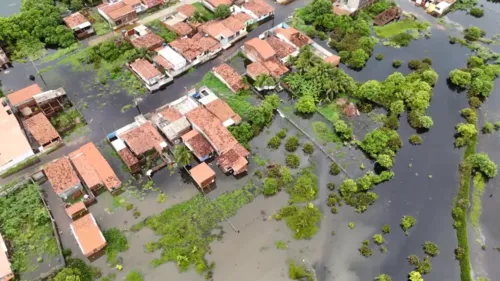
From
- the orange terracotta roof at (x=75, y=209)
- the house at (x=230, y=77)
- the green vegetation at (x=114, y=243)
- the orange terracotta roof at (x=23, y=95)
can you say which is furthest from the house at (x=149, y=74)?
the green vegetation at (x=114, y=243)

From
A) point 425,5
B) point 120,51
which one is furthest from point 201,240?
point 425,5

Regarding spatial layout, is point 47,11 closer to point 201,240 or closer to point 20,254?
point 20,254

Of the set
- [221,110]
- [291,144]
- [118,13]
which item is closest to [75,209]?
[221,110]

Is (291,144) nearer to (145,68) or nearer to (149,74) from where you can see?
(149,74)

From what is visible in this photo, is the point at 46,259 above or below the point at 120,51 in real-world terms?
below

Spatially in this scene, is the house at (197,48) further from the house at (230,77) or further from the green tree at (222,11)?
the green tree at (222,11)

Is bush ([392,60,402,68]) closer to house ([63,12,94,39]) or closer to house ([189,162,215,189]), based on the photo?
house ([189,162,215,189])

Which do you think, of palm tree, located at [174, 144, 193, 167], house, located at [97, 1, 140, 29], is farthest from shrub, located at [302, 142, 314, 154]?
house, located at [97, 1, 140, 29]
